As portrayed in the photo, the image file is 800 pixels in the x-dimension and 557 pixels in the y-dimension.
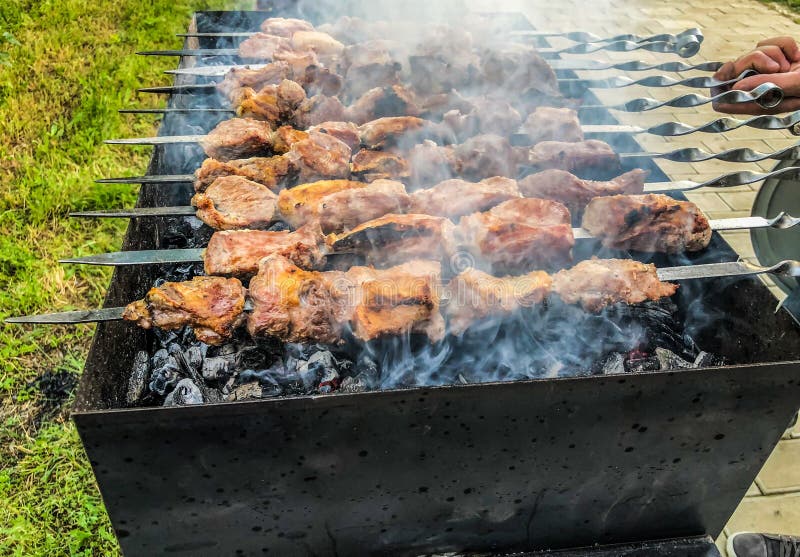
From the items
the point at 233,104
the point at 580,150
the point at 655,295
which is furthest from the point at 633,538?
the point at 233,104

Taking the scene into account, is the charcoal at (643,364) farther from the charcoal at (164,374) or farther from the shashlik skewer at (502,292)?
the charcoal at (164,374)

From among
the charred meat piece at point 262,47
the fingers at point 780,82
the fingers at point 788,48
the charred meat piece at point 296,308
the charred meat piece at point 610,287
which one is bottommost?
the charred meat piece at point 296,308

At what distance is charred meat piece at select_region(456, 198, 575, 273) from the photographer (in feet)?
8.63

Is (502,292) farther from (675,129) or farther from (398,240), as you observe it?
(675,129)

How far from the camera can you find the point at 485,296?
2.47 m

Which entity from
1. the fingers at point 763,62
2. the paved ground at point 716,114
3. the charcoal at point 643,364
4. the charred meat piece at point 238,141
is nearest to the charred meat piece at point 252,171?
the charred meat piece at point 238,141

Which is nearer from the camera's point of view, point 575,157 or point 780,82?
point 780,82

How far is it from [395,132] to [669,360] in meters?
1.82

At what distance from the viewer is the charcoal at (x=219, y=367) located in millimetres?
2637

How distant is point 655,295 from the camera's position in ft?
8.39

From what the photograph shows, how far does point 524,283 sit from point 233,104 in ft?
7.44

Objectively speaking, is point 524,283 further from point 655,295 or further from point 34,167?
point 34,167

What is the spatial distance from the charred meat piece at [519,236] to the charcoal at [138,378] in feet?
4.92

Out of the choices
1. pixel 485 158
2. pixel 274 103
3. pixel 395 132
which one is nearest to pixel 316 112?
pixel 274 103
